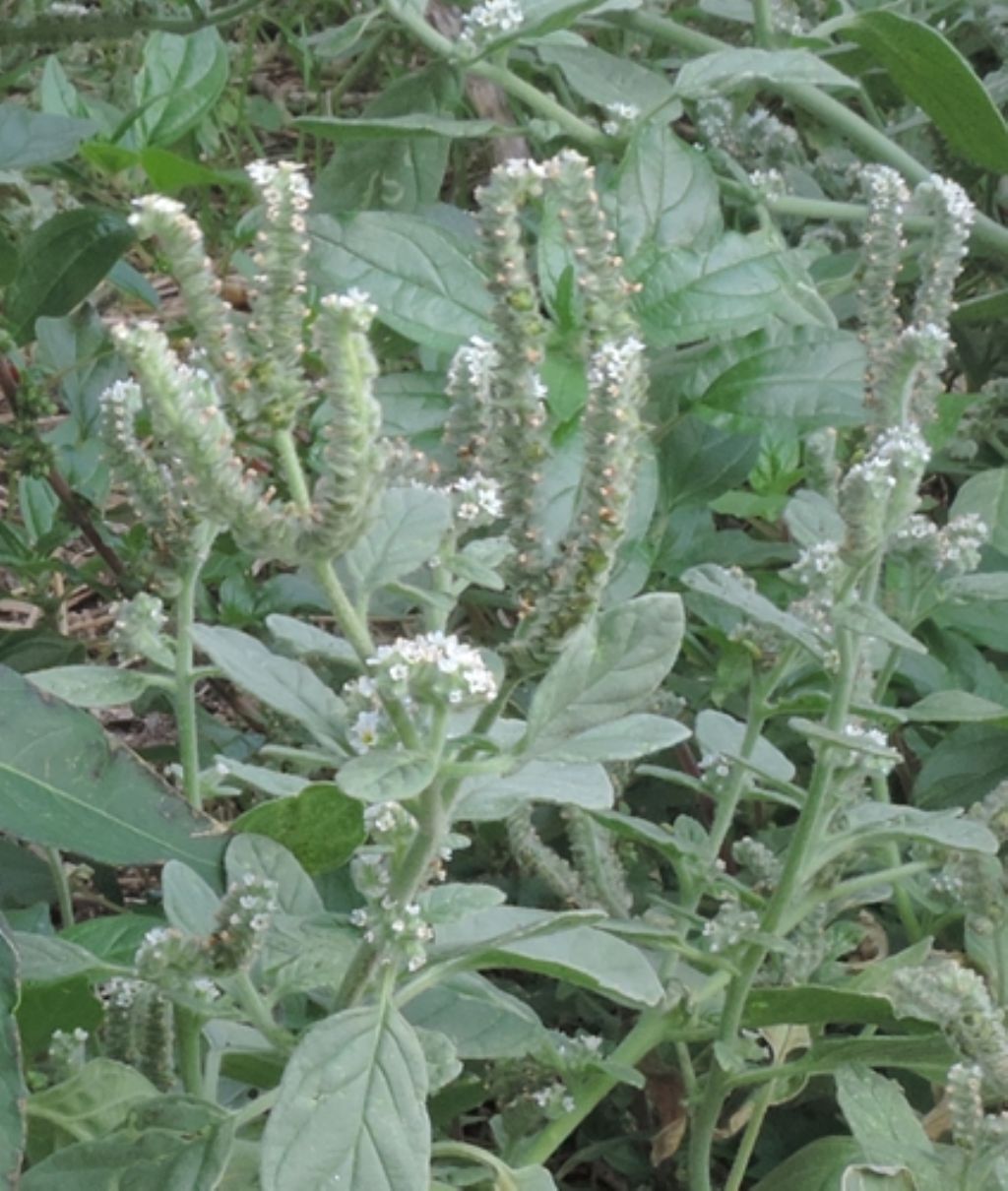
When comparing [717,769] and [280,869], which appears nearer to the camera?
[280,869]

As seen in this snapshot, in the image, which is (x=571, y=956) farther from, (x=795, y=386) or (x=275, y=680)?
(x=795, y=386)

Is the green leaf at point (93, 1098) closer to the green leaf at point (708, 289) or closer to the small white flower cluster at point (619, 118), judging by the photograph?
the green leaf at point (708, 289)

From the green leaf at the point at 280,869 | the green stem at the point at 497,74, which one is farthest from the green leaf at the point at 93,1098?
the green stem at the point at 497,74

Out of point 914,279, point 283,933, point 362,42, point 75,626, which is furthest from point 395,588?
point 362,42

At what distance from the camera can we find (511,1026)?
0.83 meters

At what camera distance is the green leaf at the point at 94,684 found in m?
0.84

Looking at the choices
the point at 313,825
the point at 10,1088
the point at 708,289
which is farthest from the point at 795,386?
the point at 10,1088

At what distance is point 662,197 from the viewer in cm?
110

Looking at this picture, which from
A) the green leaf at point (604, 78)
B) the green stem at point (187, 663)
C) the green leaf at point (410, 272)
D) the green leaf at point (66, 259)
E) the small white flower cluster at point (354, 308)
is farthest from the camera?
the green leaf at point (604, 78)

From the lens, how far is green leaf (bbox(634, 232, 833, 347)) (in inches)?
40.8

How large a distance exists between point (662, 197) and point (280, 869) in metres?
0.52

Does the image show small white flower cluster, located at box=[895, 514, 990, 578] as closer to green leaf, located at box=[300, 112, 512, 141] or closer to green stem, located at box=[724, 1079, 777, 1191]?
green stem, located at box=[724, 1079, 777, 1191]

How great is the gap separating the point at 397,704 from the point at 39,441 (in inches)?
28.4

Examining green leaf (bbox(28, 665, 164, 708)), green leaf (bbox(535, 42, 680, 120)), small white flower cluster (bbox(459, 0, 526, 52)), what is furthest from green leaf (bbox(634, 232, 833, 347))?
green leaf (bbox(28, 665, 164, 708))
